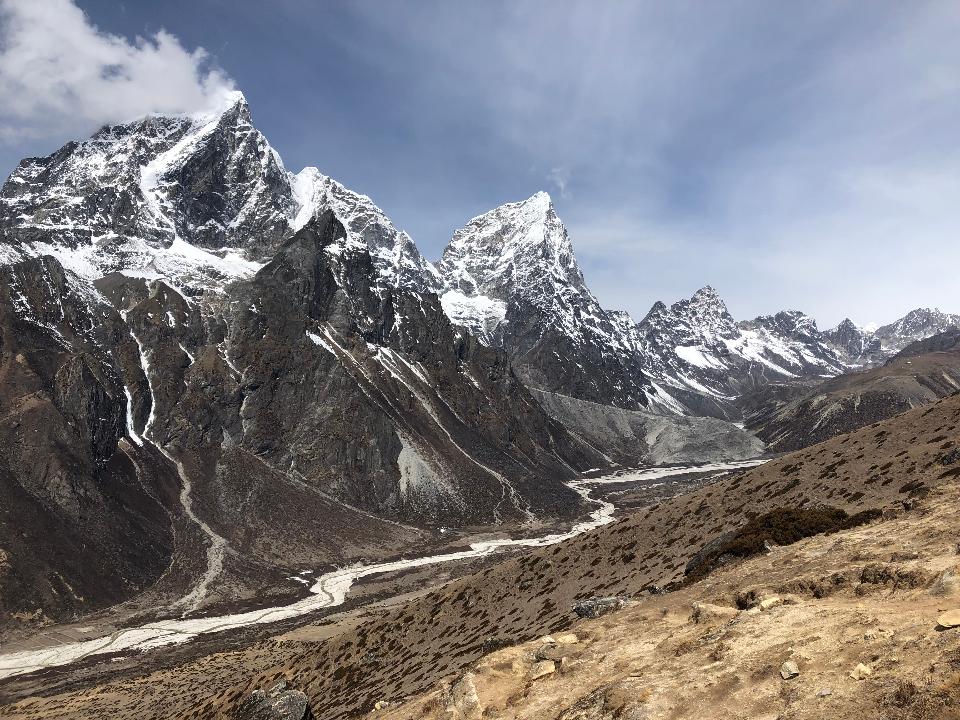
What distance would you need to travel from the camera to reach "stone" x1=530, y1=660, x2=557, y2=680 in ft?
76.2

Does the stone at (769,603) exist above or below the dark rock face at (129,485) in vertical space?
below

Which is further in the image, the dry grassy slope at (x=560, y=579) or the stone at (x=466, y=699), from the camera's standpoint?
the dry grassy slope at (x=560, y=579)

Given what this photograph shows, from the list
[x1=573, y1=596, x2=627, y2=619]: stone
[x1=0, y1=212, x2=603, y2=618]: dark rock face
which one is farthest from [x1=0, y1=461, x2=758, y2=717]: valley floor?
[x1=573, y1=596, x2=627, y2=619]: stone

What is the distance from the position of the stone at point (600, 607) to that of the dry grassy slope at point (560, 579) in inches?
229

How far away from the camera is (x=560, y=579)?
185ft

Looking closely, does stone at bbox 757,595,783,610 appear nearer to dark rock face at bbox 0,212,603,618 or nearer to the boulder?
the boulder

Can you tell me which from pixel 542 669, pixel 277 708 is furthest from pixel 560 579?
pixel 542 669

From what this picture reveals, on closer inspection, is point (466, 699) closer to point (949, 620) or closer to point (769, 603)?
point (769, 603)

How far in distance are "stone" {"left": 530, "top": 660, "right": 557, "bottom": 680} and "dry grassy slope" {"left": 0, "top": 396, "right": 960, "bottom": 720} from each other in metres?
14.6

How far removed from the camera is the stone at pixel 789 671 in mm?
16062

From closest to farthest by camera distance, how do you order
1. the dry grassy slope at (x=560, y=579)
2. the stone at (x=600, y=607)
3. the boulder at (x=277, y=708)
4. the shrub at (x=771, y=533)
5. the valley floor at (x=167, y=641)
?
1. the shrub at (x=771, y=533)
2. the stone at (x=600, y=607)
3. the boulder at (x=277, y=708)
4. the dry grassy slope at (x=560, y=579)
5. the valley floor at (x=167, y=641)

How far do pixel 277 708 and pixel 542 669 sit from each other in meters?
24.8

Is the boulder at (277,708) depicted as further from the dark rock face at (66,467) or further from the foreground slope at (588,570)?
the dark rock face at (66,467)

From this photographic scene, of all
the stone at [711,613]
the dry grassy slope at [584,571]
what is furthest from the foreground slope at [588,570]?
the stone at [711,613]
